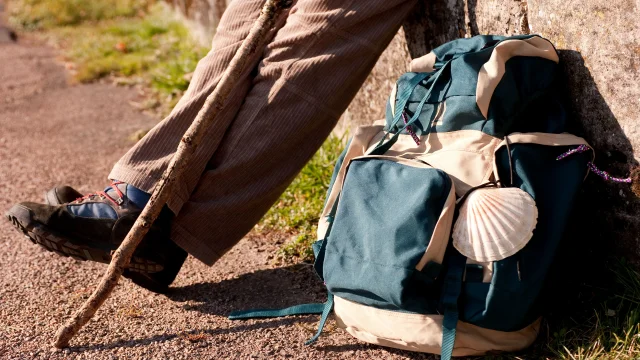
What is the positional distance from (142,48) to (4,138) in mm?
2380

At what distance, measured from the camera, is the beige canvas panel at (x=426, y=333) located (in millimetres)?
2123

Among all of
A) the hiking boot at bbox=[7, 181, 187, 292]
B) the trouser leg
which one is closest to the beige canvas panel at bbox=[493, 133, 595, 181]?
the trouser leg

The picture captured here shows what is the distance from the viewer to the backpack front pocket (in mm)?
2064

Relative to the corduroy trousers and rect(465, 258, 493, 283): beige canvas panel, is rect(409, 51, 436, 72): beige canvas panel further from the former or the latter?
rect(465, 258, 493, 283): beige canvas panel

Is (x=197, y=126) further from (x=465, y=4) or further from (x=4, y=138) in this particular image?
(x=4, y=138)

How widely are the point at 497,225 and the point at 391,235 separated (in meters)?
0.30

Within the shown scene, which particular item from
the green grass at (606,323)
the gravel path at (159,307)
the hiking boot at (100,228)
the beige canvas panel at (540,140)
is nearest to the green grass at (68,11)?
the gravel path at (159,307)

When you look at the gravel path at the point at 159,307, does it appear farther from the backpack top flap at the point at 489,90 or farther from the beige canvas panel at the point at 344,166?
the backpack top flap at the point at 489,90

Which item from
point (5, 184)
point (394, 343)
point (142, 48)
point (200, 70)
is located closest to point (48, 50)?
point (142, 48)

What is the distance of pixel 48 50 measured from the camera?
7.62m

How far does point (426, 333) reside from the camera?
6.98ft

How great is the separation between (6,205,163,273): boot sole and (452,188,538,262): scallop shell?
1.15 metres

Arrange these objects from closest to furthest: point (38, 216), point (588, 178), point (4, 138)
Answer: point (588, 178) → point (38, 216) → point (4, 138)

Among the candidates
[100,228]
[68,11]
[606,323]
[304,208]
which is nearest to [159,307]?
[100,228]
